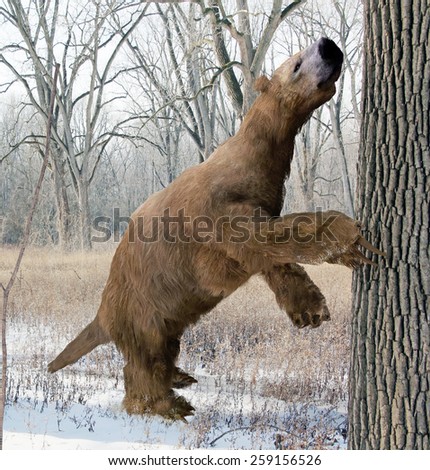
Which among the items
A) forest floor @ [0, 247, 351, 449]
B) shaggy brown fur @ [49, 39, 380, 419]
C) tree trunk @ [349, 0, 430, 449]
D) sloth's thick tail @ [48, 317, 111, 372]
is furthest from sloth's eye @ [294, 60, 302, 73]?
forest floor @ [0, 247, 351, 449]

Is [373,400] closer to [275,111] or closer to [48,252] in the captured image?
[275,111]

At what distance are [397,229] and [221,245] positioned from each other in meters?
0.69

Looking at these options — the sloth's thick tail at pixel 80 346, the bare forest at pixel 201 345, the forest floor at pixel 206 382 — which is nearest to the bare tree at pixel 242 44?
the bare forest at pixel 201 345

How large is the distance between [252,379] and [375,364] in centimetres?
287

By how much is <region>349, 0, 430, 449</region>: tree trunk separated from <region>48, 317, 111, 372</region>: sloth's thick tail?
1.19m

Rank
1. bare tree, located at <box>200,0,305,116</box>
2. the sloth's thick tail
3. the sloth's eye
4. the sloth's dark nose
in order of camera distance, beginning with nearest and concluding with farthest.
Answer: the sloth's dark nose
the sloth's eye
the sloth's thick tail
bare tree, located at <box>200,0,305,116</box>

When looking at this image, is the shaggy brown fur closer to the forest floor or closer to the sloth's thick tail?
the sloth's thick tail

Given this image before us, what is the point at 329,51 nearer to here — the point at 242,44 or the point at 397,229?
the point at 397,229

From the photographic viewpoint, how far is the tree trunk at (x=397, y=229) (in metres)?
2.15

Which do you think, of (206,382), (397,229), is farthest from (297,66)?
(206,382)

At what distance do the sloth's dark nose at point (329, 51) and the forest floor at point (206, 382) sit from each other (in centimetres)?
184

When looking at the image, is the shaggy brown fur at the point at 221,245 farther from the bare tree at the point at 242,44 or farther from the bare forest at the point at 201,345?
the bare tree at the point at 242,44

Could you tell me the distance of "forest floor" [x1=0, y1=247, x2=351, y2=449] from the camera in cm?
391

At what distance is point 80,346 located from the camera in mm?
2627
